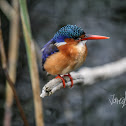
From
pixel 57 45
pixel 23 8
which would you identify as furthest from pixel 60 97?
pixel 23 8

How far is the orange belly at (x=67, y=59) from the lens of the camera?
167 cm

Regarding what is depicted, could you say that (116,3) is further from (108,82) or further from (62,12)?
(108,82)

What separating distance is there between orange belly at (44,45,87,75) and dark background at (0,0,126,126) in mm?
1532

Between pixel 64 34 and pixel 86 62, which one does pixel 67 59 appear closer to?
pixel 64 34

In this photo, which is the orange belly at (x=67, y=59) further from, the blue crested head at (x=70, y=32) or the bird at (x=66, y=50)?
the blue crested head at (x=70, y=32)

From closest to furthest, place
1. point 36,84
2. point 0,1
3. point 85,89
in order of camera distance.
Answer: point 36,84, point 0,1, point 85,89

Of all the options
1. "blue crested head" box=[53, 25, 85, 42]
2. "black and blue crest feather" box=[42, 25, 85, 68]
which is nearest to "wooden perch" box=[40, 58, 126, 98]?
"black and blue crest feather" box=[42, 25, 85, 68]

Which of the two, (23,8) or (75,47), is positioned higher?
(23,8)

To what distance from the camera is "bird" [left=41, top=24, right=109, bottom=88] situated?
154 cm

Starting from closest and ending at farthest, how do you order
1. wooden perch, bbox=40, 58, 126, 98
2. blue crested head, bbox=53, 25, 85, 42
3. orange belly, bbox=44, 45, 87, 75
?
blue crested head, bbox=53, 25, 85, 42, orange belly, bbox=44, 45, 87, 75, wooden perch, bbox=40, 58, 126, 98

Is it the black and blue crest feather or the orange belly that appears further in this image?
the orange belly

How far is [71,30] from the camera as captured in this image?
5.01 feet

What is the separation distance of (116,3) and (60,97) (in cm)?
232

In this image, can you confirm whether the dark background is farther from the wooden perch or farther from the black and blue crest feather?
the black and blue crest feather
